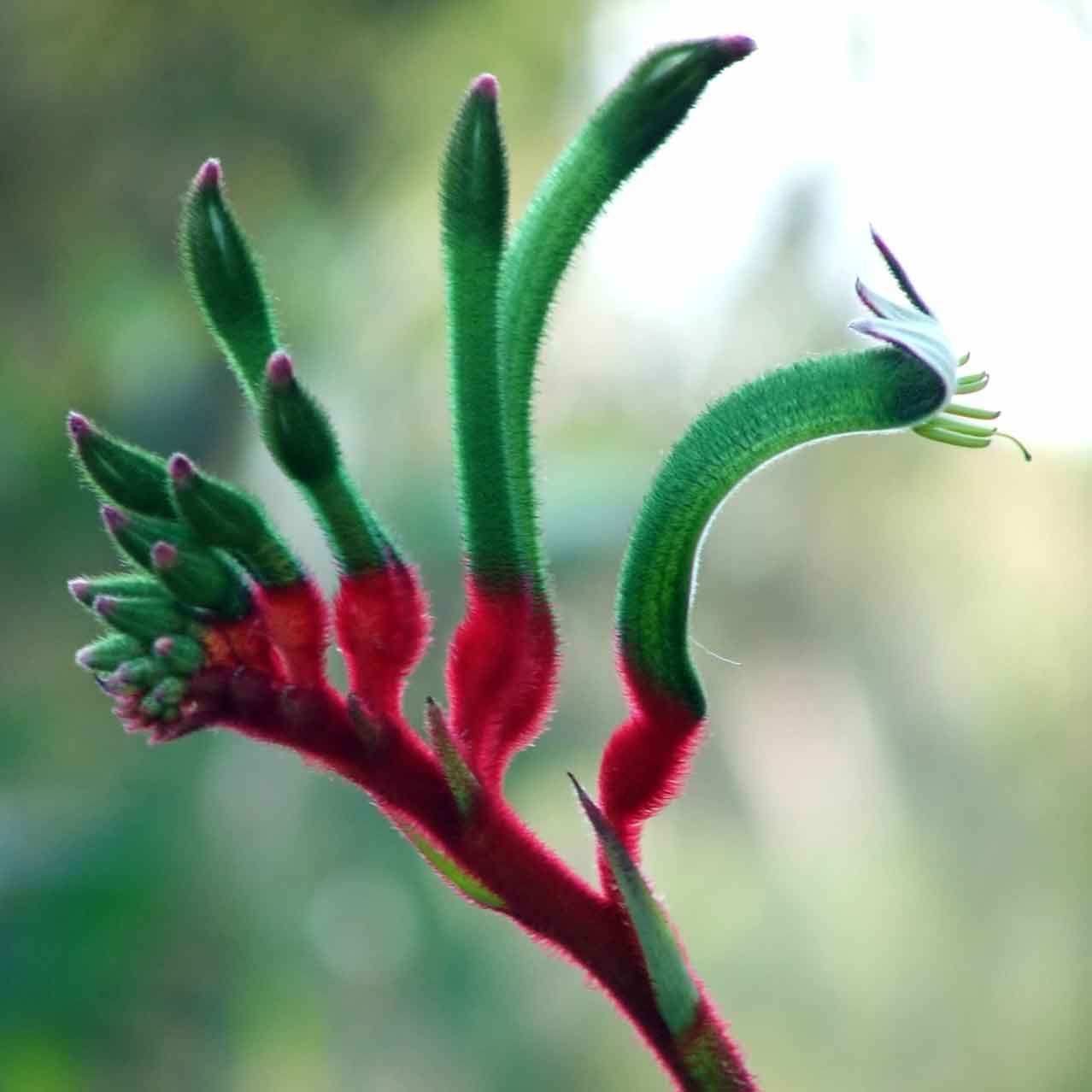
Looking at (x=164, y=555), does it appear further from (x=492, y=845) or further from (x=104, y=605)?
(x=492, y=845)

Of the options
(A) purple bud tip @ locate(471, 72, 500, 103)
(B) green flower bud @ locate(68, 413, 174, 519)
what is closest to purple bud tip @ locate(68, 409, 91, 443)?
(B) green flower bud @ locate(68, 413, 174, 519)

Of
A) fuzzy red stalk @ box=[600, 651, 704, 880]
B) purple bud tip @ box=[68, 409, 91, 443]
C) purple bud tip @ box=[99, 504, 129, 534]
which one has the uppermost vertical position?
purple bud tip @ box=[68, 409, 91, 443]

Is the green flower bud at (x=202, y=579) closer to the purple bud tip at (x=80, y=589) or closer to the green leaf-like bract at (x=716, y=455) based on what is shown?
the purple bud tip at (x=80, y=589)

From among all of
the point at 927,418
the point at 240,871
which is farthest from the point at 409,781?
the point at 240,871

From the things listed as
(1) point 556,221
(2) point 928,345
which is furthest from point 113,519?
(2) point 928,345

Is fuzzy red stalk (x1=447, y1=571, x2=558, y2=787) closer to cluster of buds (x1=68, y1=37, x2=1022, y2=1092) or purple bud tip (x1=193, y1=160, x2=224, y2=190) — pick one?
cluster of buds (x1=68, y1=37, x2=1022, y2=1092)

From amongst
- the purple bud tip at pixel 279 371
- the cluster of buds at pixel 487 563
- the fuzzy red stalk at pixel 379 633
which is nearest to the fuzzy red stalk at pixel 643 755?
the cluster of buds at pixel 487 563
